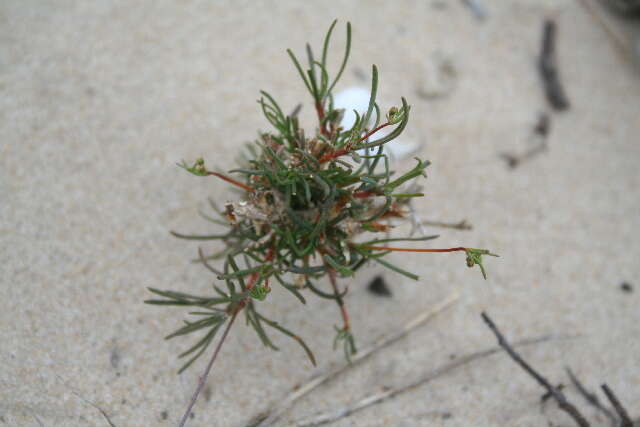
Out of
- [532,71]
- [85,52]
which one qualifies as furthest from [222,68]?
[532,71]

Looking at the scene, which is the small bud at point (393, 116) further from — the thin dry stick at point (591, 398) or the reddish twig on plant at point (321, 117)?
the thin dry stick at point (591, 398)

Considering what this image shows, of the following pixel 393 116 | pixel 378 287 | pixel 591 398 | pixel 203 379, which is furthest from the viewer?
pixel 378 287

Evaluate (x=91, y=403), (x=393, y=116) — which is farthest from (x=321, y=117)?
(x=91, y=403)

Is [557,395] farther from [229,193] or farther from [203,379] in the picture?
[229,193]

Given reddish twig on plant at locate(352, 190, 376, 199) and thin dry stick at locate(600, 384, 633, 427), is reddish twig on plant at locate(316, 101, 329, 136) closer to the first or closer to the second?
reddish twig on plant at locate(352, 190, 376, 199)

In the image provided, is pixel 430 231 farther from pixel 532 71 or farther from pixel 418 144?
pixel 532 71

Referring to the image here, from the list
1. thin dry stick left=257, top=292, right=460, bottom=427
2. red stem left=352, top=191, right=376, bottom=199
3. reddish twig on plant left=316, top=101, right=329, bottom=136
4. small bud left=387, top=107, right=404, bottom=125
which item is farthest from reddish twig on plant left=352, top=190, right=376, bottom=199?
thin dry stick left=257, top=292, right=460, bottom=427
